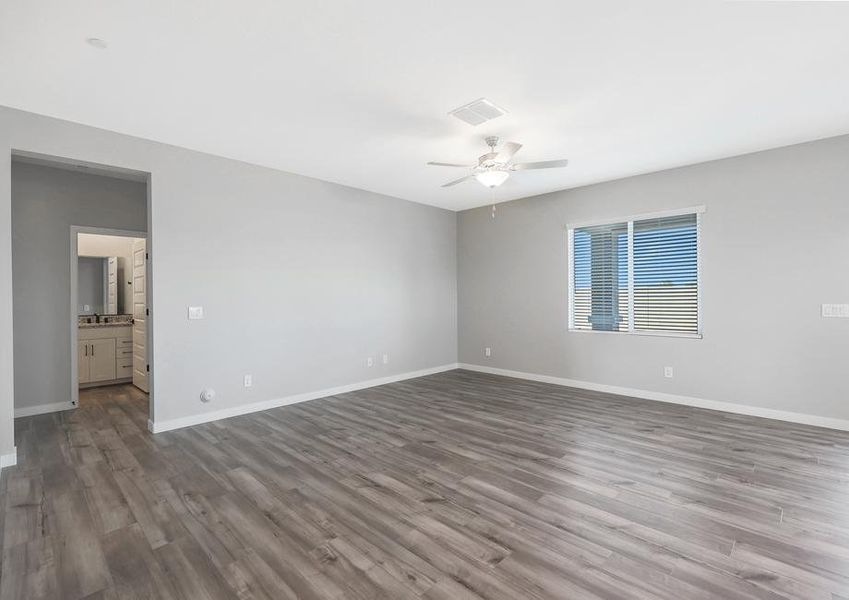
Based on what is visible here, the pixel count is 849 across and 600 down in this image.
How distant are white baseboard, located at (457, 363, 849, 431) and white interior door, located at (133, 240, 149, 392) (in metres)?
5.37

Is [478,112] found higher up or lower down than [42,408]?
higher up

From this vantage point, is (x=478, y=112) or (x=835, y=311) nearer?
(x=478, y=112)

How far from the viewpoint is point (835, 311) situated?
12.8 feet

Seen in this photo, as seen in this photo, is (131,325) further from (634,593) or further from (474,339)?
(634,593)

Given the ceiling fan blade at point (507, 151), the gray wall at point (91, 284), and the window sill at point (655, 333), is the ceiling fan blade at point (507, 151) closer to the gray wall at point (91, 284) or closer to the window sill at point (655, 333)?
the window sill at point (655, 333)

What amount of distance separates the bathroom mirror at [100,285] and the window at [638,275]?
729cm

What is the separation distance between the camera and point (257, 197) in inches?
182

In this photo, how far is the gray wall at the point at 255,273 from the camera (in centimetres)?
367

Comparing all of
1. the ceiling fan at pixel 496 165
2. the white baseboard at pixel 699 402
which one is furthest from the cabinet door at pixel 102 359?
the white baseboard at pixel 699 402

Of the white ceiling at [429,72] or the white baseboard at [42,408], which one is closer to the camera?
the white ceiling at [429,72]

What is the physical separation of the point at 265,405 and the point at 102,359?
2.96 metres

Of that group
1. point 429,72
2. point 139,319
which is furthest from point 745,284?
point 139,319

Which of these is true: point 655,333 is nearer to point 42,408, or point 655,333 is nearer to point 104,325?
point 42,408

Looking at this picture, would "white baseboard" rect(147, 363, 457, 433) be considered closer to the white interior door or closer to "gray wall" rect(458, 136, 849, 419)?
the white interior door
